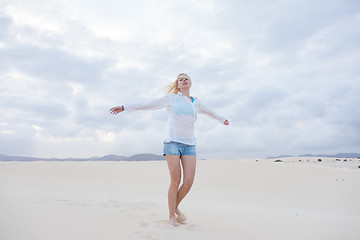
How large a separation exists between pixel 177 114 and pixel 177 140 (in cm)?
40

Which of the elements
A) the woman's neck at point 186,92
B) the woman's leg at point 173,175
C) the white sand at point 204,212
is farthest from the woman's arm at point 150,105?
the white sand at point 204,212

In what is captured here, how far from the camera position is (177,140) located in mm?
4188

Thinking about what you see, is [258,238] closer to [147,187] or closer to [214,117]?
[214,117]

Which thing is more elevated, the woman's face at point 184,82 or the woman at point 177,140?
the woman's face at point 184,82

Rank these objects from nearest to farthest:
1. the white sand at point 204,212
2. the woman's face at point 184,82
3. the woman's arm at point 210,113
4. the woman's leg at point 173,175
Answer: the white sand at point 204,212 → the woman's leg at point 173,175 → the woman's face at point 184,82 → the woman's arm at point 210,113

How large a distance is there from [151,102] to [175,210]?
5.59ft

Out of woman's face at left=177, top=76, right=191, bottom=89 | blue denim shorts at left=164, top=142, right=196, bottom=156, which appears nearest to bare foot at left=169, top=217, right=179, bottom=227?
blue denim shorts at left=164, top=142, right=196, bottom=156

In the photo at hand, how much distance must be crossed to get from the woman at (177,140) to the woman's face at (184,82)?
13 centimetres

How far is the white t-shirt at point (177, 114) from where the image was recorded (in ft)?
13.9

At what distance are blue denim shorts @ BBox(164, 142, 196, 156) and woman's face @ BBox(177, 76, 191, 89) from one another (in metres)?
0.96

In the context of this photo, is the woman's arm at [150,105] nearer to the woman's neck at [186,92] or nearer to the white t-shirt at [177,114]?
the white t-shirt at [177,114]

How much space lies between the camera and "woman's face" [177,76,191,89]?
4.57 metres

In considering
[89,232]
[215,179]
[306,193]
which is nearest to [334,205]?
[306,193]

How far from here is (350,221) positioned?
553cm
